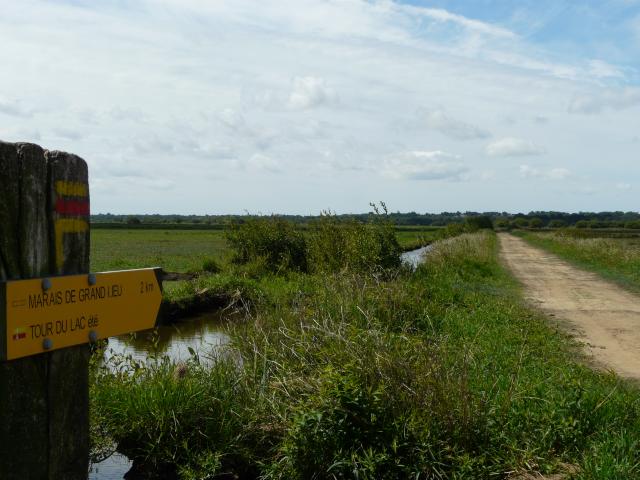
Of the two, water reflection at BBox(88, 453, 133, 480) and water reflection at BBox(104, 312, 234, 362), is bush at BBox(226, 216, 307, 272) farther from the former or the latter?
water reflection at BBox(88, 453, 133, 480)

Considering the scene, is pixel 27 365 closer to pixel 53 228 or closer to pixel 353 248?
pixel 53 228

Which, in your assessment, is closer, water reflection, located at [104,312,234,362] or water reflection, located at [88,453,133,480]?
water reflection, located at [88,453,133,480]

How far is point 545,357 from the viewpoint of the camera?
8.98 meters

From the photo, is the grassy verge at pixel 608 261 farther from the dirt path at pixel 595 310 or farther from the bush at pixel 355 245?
the bush at pixel 355 245

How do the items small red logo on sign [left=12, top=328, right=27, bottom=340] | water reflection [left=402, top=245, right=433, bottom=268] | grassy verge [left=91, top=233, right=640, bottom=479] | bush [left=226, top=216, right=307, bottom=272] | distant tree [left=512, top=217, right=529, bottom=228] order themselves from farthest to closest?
1. distant tree [left=512, top=217, right=529, bottom=228]
2. bush [left=226, top=216, right=307, bottom=272]
3. water reflection [left=402, top=245, right=433, bottom=268]
4. grassy verge [left=91, top=233, right=640, bottom=479]
5. small red logo on sign [left=12, top=328, right=27, bottom=340]

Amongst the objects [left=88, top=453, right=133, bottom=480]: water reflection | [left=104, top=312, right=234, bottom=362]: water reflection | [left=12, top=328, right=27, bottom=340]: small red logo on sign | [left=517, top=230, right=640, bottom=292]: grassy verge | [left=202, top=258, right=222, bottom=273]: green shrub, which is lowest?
[left=104, top=312, right=234, bottom=362]: water reflection

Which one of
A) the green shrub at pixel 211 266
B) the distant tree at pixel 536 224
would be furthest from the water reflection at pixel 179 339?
the distant tree at pixel 536 224

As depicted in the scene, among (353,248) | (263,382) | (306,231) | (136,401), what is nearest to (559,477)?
(263,382)

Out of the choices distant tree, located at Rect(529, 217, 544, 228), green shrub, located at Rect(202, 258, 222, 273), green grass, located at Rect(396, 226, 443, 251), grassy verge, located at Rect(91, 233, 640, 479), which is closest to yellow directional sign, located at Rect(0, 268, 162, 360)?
grassy verge, located at Rect(91, 233, 640, 479)

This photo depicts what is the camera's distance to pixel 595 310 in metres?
14.5

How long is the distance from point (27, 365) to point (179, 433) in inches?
127

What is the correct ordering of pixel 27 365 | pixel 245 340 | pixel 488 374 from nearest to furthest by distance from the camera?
pixel 27 365 < pixel 488 374 < pixel 245 340

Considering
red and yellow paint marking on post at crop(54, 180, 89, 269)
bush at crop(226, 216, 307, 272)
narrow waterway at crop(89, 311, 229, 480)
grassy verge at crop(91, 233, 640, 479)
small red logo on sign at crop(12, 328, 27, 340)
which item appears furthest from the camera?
bush at crop(226, 216, 307, 272)

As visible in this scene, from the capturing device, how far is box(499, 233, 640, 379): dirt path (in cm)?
977
